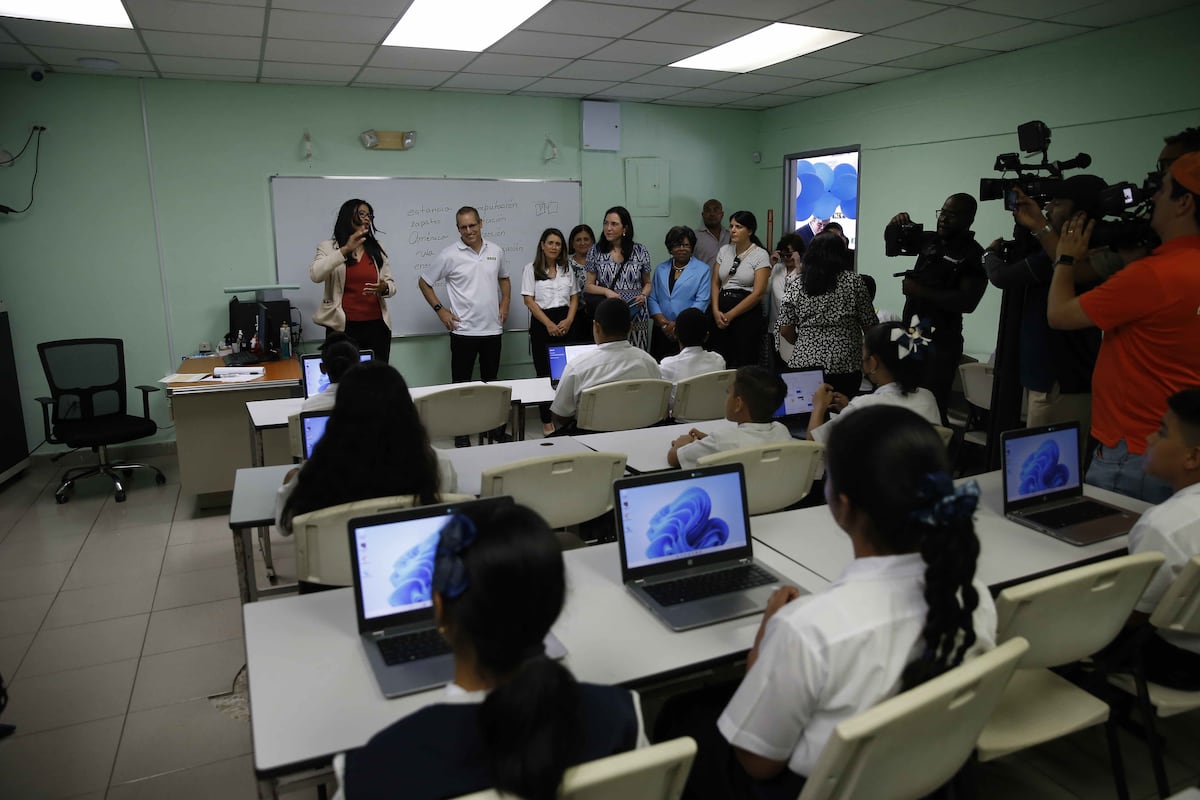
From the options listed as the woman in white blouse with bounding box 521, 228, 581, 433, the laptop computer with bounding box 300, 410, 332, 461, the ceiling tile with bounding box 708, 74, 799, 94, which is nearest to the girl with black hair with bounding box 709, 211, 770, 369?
the ceiling tile with bounding box 708, 74, 799, 94

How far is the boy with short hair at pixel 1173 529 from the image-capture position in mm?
1837

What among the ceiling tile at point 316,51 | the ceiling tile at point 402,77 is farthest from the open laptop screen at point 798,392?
the ceiling tile at point 402,77

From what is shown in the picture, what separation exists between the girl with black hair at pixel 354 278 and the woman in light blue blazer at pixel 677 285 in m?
2.23

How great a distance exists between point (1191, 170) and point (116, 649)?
160 inches

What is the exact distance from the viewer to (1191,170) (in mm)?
2338

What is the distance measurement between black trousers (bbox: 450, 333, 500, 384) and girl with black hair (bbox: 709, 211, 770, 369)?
5.78ft

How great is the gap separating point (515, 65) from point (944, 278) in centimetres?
326

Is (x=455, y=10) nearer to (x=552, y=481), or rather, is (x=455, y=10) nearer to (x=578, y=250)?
(x=578, y=250)

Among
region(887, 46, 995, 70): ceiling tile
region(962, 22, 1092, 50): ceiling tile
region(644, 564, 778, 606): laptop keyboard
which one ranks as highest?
region(887, 46, 995, 70): ceiling tile

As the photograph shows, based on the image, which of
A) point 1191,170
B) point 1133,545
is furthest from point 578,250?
point 1133,545

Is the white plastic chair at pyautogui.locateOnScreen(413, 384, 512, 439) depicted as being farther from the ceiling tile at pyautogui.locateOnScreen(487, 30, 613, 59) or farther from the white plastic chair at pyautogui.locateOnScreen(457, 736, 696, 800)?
the white plastic chair at pyautogui.locateOnScreen(457, 736, 696, 800)

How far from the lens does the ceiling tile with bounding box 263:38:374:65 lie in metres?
4.71

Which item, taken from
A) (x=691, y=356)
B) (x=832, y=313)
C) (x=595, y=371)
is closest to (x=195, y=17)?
(x=595, y=371)

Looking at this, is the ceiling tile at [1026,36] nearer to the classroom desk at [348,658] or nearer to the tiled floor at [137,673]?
the tiled floor at [137,673]
